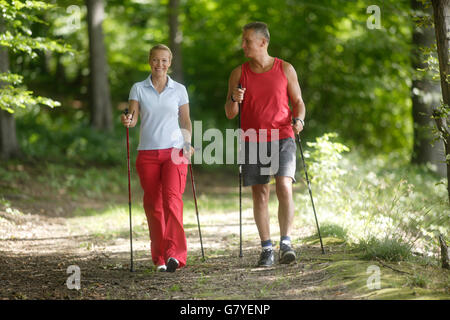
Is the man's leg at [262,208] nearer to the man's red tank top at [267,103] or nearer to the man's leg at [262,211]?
the man's leg at [262,211]

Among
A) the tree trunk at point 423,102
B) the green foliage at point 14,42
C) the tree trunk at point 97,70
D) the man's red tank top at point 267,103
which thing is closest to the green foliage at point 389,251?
the man's red tank top at point 267,103

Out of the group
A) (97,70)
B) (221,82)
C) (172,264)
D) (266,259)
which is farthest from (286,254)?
(221,82)

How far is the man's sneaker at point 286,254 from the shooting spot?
16.6ft

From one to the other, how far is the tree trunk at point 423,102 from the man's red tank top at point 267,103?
576 centimetres

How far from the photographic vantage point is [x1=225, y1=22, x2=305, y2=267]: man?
5.11m

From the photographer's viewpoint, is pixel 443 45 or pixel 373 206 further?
pixel 373 206

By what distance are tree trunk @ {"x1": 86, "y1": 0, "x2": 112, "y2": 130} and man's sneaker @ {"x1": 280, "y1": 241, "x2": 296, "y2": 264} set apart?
33.1ft

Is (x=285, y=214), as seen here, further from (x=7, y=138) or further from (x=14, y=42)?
(x=7, y=138)

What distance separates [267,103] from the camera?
514 centimetres

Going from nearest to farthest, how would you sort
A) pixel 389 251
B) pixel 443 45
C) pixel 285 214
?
pixel 443 45 → pixel 389 251 → pixel 285 214

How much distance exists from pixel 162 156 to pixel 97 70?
9.56 metres
